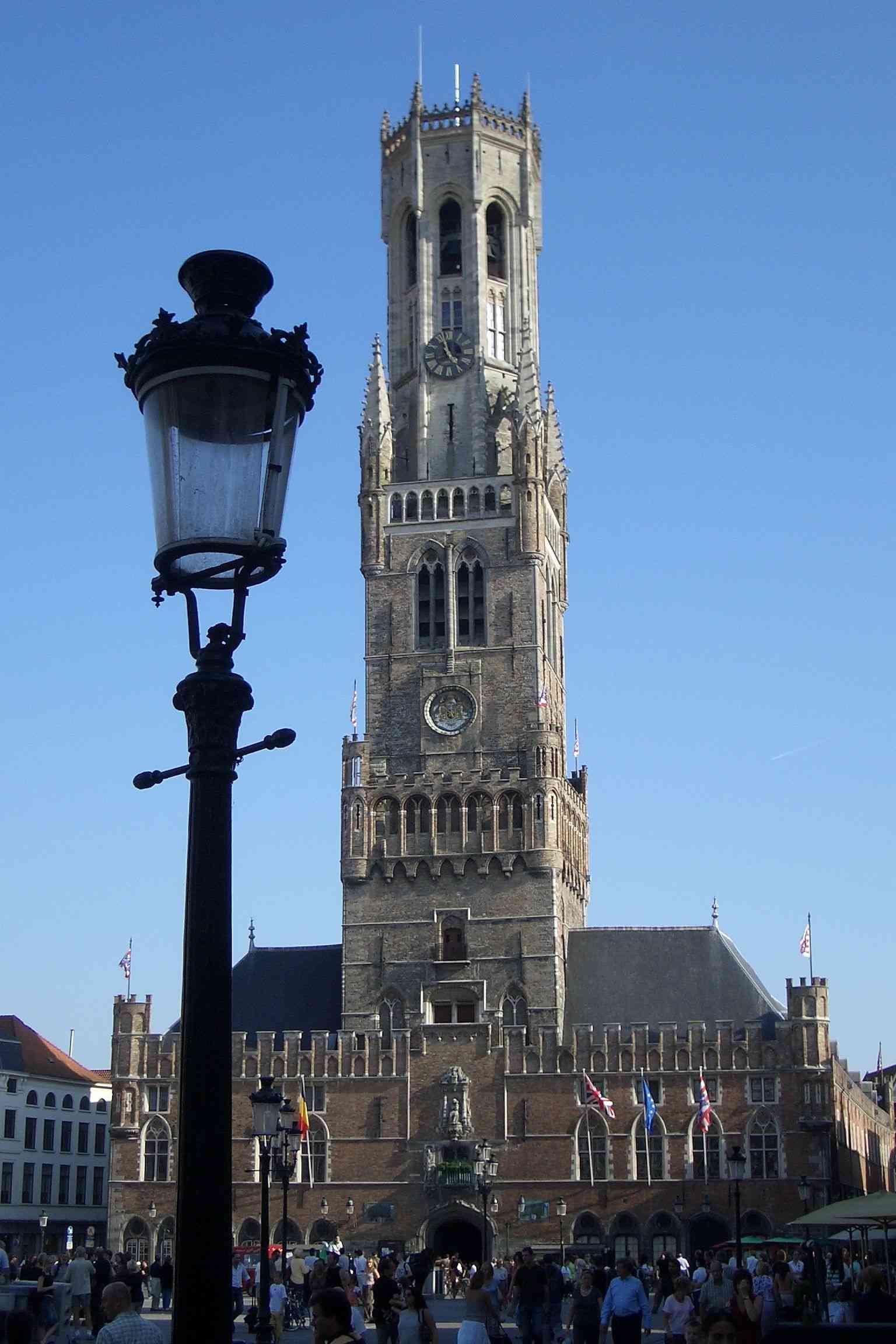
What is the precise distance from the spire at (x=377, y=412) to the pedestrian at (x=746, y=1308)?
55616 millimetres

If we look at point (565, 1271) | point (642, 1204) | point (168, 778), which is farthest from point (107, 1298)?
point (642, 1204)

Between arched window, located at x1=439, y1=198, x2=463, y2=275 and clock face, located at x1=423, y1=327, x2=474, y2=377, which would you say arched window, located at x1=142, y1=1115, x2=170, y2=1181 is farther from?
arched window, located at x1=439, y1=198, x2=463, y2=275

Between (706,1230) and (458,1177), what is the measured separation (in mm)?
9045

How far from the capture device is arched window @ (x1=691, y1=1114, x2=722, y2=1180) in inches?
2520

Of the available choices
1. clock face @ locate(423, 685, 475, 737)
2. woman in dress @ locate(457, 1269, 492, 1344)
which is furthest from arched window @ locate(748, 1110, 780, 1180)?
woman in dress @ locate(457, 1269, 492, 1344)

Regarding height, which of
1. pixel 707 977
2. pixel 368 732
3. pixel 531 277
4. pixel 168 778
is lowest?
pixel 168 778

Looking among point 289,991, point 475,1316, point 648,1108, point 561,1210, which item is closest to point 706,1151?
point 648,1108

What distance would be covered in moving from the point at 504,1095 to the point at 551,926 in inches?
255

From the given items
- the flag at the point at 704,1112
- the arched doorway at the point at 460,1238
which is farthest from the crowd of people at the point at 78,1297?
the flag at the point at 704,1112

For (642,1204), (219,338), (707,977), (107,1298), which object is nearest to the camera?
(219,338)

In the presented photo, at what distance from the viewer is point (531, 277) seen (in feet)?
259

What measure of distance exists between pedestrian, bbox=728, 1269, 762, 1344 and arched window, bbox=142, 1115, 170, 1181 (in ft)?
160

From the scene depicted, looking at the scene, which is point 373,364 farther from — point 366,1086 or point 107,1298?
point 107,1298

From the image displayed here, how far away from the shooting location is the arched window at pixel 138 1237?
66688mm
